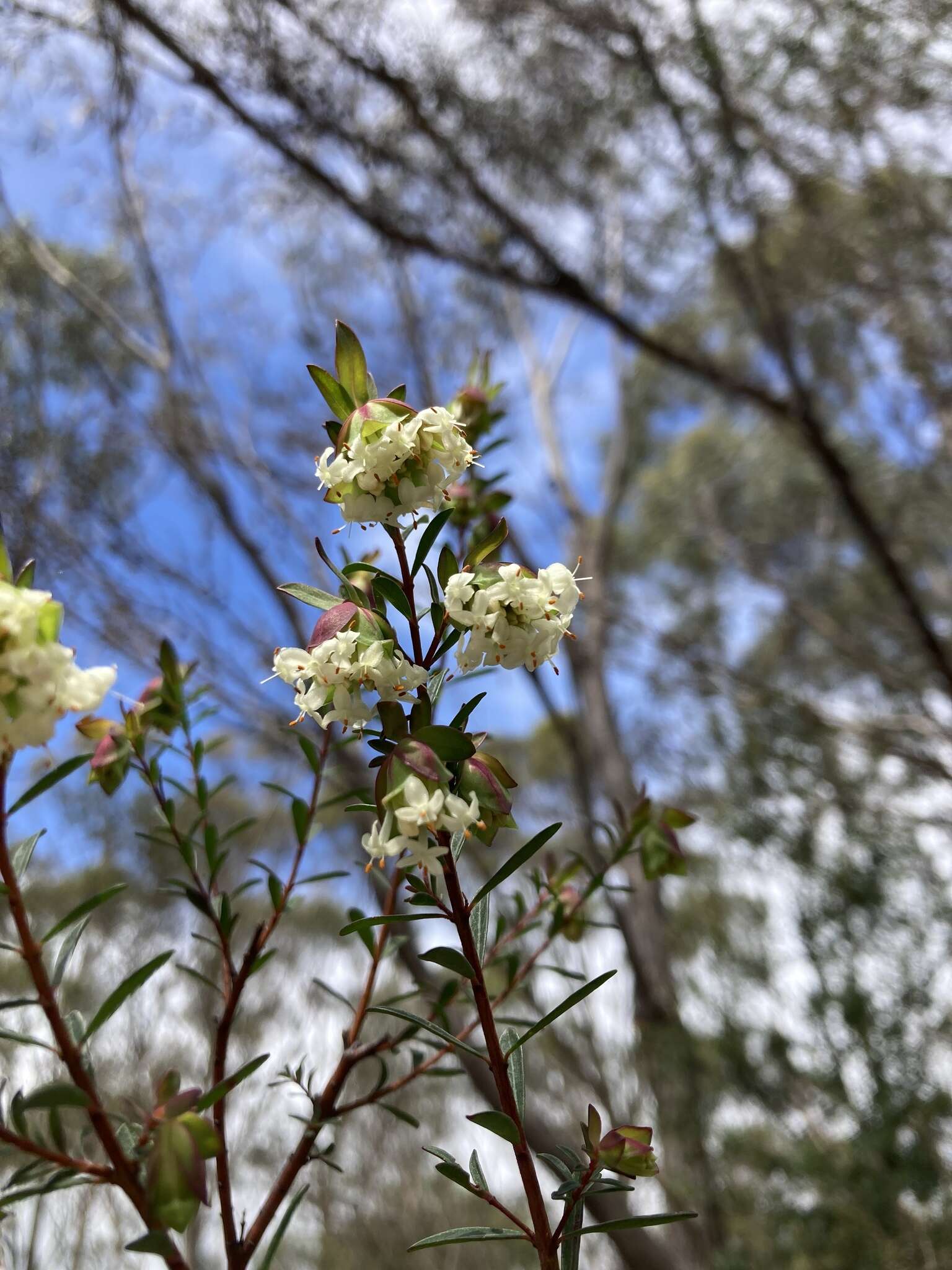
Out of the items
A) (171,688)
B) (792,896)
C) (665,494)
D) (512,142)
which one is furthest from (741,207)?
(665,494)

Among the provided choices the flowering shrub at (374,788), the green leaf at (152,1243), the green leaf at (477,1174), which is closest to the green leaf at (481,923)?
the flowering shrub at (374,788)

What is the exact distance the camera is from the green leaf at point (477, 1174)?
434 mm

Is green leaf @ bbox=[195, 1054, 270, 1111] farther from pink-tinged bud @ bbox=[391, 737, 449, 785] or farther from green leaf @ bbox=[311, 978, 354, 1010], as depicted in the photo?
green leaf @ bbox=[311, 978, 354, 1010]

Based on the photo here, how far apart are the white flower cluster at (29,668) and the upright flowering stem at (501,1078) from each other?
183 millimetres

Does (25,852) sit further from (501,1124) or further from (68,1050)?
(501,1124)

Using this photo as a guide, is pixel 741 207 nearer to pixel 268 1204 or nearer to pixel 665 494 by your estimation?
pixel 268 1204

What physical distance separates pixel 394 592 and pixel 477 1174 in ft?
1.04

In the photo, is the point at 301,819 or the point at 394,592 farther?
the point at 301,819

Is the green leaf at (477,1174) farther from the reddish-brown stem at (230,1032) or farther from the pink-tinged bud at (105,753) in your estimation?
the pink-tinged bud at (105,753)

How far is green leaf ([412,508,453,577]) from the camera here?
0.44m

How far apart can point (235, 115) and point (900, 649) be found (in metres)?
4.86

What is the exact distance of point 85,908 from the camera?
0.44 m

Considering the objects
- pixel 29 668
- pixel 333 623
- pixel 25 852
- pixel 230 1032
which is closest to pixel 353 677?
pixel 333 623

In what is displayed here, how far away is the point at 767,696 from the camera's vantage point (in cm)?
281
